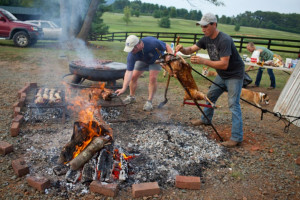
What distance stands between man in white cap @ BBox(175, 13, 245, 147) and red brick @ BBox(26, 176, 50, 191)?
271cm

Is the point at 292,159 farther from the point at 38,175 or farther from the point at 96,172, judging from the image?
the point at 38,175

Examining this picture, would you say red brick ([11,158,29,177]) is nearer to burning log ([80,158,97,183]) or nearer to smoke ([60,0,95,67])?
burning log ([80,158,97,183])

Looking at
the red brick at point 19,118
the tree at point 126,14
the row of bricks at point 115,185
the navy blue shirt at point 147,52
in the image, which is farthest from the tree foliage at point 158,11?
the row of bricks at point 115,185

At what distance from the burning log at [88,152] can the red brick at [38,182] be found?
36 cm

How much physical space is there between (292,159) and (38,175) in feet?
13.3

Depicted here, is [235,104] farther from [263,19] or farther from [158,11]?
[158,11]

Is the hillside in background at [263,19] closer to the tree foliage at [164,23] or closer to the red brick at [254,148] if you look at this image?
the tree foliage at [164,23]

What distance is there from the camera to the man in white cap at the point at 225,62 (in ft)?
12.3

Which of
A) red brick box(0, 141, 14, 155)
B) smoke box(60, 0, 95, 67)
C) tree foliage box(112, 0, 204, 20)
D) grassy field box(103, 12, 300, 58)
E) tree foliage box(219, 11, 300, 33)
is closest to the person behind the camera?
red brick box(0, 141, 14, 155)

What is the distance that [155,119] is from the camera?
17.3 feet

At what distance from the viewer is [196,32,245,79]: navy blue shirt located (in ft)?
12.3

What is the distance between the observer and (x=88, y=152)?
320 cm

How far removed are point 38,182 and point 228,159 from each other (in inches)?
113

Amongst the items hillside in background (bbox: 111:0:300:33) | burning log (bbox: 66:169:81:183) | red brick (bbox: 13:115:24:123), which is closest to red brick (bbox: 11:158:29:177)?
burning log (bbox: 66:169:81:183)
